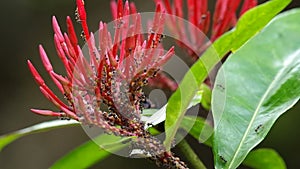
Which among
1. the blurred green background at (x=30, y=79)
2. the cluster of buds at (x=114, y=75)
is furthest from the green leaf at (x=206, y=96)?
the blurred green background at (x=30, y=79)

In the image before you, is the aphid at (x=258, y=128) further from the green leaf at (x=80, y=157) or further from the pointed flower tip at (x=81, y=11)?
the green leaf at (x=80, y=157)

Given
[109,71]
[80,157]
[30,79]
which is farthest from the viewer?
[30,79]

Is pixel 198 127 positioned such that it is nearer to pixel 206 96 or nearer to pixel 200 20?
pixel 206 96

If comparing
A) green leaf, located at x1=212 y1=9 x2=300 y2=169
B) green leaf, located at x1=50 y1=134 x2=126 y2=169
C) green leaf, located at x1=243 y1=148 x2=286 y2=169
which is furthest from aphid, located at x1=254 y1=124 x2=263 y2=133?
green leaf, located at x1=50 y1=134 x2=126 y2=169

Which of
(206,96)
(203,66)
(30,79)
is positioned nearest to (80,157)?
(206,96)

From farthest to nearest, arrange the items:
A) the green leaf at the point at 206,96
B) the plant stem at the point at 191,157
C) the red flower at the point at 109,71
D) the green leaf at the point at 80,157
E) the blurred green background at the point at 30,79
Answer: the blurred green background at the point at 30,79 → the green leaf at the point at 80,157 → the green leaf at the point at 206,96 → the plant stem at the point at 191,157 → the red flower at the point at 109,71

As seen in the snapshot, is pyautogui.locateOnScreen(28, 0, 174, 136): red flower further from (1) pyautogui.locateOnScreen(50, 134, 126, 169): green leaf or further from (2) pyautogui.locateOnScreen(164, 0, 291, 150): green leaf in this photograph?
(1) pyautogui.locateOnScreen(50, 134, 126, 169): green leaf
